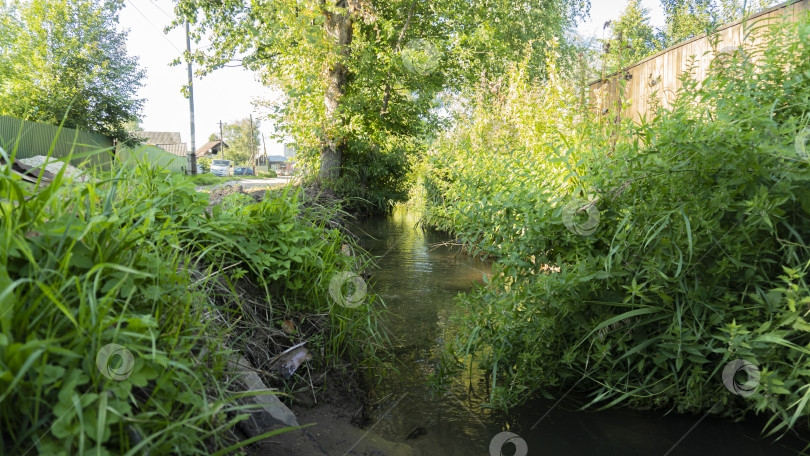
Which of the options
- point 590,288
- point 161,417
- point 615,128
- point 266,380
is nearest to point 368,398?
point 266,380

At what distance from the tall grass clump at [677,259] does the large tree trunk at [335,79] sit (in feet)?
28.2

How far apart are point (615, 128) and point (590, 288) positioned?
3.94ft

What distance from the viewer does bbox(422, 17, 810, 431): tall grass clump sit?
6.17 feet

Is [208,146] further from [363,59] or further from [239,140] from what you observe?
[363,59]

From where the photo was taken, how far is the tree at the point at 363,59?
10352 millimetres

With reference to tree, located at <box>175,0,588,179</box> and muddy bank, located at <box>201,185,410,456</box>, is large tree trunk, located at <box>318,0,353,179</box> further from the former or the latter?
muddy bank, located at <box>201,185,410,456</box>

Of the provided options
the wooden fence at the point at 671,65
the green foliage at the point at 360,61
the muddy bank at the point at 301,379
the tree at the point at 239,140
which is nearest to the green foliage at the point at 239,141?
the tree at the point at 239,140

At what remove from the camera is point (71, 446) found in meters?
0.96

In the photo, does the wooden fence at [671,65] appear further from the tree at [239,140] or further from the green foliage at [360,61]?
the tree at [239,140]

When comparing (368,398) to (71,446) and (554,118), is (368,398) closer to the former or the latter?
(71,446)

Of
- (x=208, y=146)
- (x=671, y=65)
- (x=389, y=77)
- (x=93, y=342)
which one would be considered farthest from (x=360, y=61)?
(x=208, y=146)

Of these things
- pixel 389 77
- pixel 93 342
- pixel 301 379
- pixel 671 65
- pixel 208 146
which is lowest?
pixel 301 379

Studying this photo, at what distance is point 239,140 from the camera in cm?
6800

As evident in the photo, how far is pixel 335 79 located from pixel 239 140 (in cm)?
6201
